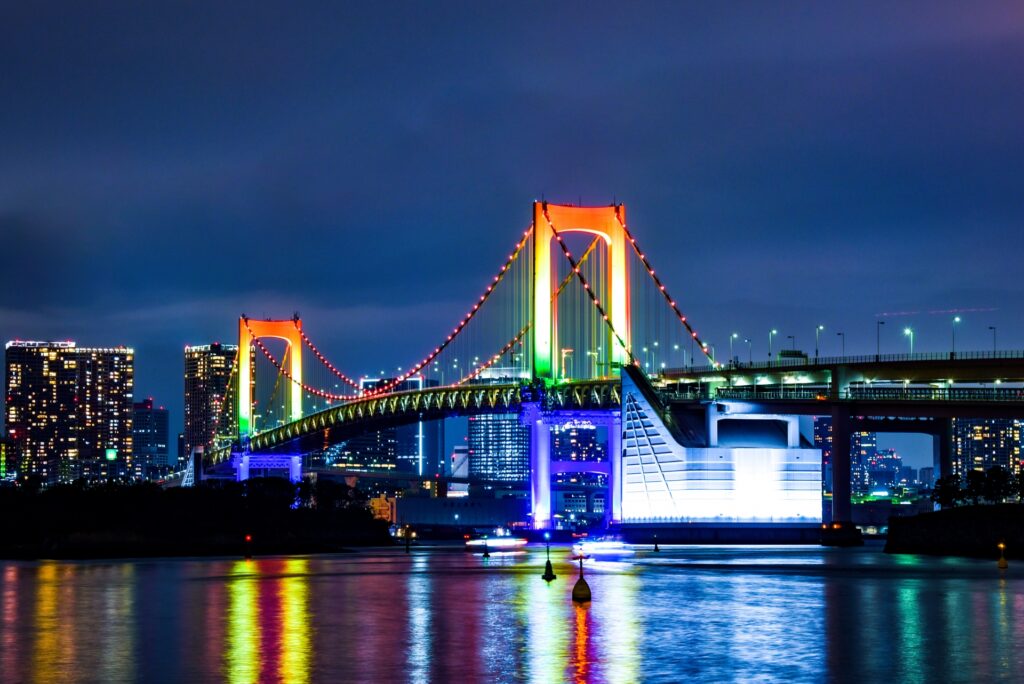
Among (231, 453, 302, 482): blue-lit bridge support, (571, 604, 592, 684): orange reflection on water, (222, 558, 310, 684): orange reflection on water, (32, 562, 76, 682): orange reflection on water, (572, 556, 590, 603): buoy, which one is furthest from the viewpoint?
(231, 453, 302, 482): blue-lit bridge support

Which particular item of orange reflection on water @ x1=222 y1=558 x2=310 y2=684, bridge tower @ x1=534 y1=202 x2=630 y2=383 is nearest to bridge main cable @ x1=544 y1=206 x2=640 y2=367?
bridge tower @ x1=534 y1=202 x2=630 y2=383

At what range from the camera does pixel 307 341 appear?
164 metres

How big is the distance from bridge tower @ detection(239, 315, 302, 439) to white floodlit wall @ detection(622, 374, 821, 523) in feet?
202

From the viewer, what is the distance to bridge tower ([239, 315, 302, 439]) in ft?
531

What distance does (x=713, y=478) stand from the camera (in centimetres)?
10206

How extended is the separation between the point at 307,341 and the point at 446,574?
99920 millimetres

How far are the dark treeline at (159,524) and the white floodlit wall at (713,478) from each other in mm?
22587

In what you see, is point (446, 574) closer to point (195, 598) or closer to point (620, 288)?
point (195, 598)

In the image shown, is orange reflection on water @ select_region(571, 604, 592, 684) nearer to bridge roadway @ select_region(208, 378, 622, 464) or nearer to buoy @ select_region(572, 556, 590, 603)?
buoy @ select_region(572, 556, 590, 603)

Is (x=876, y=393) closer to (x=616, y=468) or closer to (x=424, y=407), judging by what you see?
(x=616, y=468)

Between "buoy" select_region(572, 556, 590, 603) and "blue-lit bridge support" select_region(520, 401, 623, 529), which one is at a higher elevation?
"blue-lit bridge support" select_region(520, 401, 623, 529)

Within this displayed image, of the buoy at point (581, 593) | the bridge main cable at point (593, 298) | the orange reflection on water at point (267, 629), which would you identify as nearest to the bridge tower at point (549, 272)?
the bridge main cable at point (593, 298)

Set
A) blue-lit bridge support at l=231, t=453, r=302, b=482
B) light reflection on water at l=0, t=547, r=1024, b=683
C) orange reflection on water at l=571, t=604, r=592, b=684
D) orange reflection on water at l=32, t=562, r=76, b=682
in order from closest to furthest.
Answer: orange reflection on water at l=571, t=604, r=592, b=684 → light reflection on water at l=0, t=547, r=1024, b=683 → orange reflection on water at l=32, t=562, r=76, b=682 → blue-lit bridge support at l=231, t=453, r=302, b=482

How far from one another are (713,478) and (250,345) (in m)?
79.2
